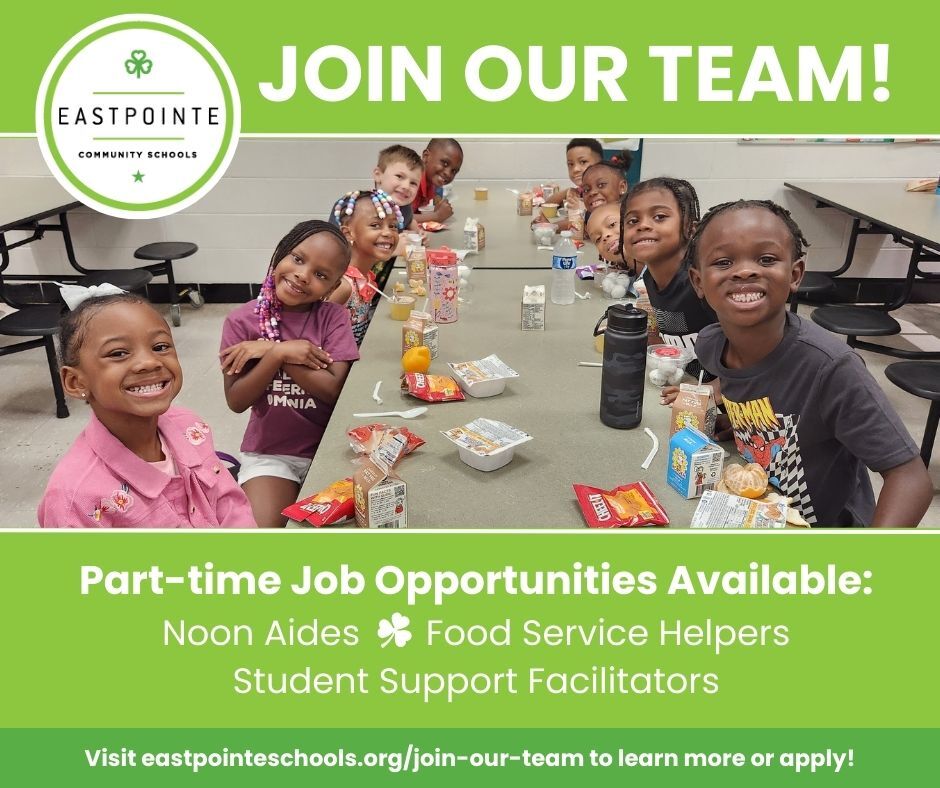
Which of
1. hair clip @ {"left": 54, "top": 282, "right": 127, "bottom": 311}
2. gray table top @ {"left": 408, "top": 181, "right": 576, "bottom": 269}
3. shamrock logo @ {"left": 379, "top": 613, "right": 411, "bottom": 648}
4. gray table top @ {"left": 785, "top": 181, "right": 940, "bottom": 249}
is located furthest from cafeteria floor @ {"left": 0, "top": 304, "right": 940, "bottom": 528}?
shamrock logo @ {"left": 379, "top": 613, "right": 411, "bottom": 648}

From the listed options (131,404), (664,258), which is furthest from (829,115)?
(131,404)

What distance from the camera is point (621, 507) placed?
142 cm

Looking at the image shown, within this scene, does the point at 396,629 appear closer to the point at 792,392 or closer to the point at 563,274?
the point at 792,392

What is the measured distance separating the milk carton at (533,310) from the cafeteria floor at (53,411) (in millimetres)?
1655

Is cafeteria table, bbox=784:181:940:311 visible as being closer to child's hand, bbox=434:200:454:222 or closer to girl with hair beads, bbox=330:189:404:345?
child's hand, bbox=434:200:454:222

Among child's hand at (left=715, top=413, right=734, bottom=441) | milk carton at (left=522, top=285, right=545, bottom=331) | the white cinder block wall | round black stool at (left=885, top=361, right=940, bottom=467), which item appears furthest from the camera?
the white cinder block wall

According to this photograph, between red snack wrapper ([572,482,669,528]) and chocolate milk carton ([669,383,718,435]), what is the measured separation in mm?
244

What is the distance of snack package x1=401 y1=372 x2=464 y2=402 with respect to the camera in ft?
6.36

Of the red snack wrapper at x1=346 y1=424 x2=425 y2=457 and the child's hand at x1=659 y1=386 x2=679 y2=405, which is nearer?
the red snack wrapper at x1=346 y1=424 x2=425 y2=457

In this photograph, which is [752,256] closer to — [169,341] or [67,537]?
[169,341]

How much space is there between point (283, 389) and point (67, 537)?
119 centimetres

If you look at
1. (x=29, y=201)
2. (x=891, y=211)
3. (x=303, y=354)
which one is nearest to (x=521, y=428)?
(x=303, y=354)

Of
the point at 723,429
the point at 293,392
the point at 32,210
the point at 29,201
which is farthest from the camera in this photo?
the point at 29,201

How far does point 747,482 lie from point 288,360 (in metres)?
1.24
